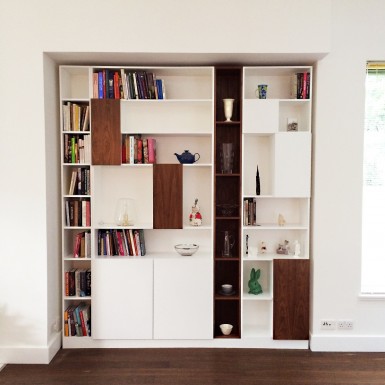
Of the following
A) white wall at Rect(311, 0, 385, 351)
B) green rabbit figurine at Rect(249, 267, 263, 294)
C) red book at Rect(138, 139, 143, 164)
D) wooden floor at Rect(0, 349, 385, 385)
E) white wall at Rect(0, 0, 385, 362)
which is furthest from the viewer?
green rabbit figurine at Rect(249, 267, 263, 294)

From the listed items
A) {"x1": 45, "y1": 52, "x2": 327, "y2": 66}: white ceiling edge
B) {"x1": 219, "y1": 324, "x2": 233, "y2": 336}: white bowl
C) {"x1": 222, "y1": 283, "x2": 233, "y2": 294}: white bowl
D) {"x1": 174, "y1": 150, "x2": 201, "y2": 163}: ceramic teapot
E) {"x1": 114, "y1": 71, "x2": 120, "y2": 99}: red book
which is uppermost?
{"x1": 45, "y1": 52, "x2": 327, "y2": 66}: white ceiling edge

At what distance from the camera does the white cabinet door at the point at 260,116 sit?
379 cm

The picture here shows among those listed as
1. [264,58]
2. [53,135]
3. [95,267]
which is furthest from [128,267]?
[264,58]

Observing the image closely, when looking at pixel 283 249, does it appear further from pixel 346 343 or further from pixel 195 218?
pixel 346 343

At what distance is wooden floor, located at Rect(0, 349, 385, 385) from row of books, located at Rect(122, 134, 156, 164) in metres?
1.64

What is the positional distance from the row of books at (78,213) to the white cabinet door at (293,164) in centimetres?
163

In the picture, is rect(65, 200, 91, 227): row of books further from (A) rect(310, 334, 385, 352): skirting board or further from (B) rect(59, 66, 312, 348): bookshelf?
(A) rect(310, 334, 385, 352): skirting board

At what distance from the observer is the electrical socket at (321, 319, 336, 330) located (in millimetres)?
3855

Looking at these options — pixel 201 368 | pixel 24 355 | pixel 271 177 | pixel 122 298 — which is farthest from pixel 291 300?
pixel 24 355

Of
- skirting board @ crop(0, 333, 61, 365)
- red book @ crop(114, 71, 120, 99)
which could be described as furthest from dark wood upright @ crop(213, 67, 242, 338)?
skirting board @ crop(0, 333, 61, 365)

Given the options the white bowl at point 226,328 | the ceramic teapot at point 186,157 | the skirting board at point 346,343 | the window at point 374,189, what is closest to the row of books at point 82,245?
the ceramic teapot at point 186,157

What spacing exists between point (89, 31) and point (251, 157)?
1734mm

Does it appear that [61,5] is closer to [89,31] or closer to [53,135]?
[89,31]

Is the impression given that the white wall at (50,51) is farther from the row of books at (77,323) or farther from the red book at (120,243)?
the red book at (120,243)
